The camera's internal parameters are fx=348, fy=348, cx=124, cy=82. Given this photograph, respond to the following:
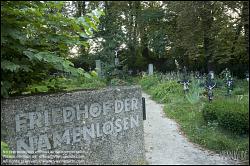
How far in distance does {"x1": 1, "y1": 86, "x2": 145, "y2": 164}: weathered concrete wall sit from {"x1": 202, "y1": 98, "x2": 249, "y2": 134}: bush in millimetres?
2472

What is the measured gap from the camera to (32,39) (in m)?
4.40

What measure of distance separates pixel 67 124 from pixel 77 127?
16cm

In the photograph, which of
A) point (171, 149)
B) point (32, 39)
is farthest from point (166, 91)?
point (32, 39)

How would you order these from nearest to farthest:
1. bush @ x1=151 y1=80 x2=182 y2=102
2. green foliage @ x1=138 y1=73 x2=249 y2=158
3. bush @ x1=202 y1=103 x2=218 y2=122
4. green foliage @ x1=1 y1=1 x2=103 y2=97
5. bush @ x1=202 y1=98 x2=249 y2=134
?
green foliage @ x1=1 y1=1 x2=103 y2=97 < green foliage @ x1=138 y1=73 x2=249 y2=158 < bush @ x1=202 y1=98 x2=249 y2=134 < bush @ x1=202 y1=103 x2=218 y2=122 < bush @ x1=151 y1=80 x2=182 y2=102

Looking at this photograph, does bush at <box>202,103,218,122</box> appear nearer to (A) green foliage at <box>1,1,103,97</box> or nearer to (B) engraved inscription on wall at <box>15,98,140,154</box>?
(B) engraved inscription on wall at <box>15,98,140,154</box>

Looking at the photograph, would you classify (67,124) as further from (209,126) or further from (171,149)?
(209,126)

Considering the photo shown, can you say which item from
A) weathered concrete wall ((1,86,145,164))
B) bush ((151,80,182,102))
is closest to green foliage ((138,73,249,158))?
weathered concrete wall ((1,86,145,164))

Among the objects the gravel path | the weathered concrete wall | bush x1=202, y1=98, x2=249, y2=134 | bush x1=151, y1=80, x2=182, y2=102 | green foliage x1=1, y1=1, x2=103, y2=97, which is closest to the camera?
green foliage x1=1, y1=1, x2=103, y2=97

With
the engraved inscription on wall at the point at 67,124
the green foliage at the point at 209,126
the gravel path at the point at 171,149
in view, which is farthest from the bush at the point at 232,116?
the engraved inscription on wall at the point at 67,124

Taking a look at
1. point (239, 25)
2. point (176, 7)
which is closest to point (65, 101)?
point (239, 25)

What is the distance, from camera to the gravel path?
19.1 feet

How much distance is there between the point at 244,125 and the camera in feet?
22.8

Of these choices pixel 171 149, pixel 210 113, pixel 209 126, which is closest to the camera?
pixel 171 149

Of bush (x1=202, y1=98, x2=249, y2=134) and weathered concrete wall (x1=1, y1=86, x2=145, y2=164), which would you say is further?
bush (x1=202, y1=98, x2=249, y2=134)
